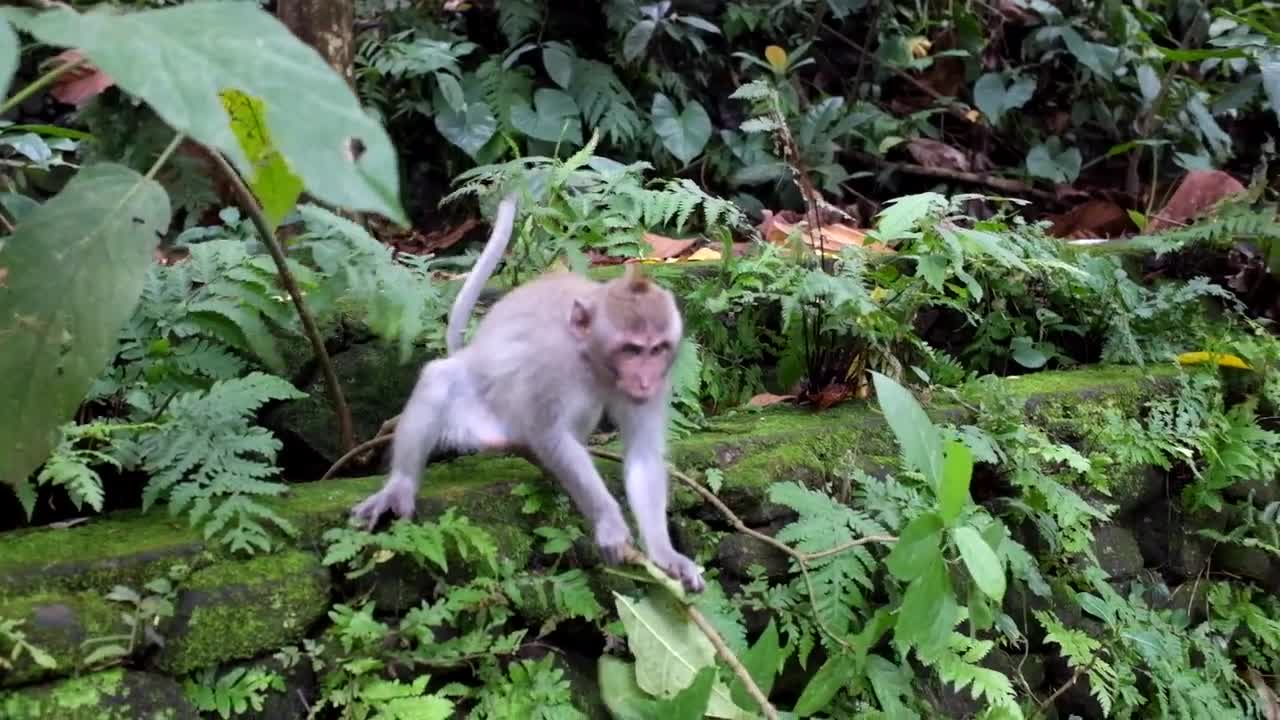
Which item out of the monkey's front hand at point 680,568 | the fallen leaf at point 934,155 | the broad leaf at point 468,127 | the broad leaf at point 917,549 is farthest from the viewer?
the fallen leaf at point 934,155

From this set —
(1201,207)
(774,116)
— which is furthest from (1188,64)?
(774,116)

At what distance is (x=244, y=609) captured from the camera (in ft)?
8.38

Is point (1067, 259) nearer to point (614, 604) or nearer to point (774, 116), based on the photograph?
point (774, 116)

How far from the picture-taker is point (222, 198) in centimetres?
516

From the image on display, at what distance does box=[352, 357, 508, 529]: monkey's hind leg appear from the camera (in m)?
2.89

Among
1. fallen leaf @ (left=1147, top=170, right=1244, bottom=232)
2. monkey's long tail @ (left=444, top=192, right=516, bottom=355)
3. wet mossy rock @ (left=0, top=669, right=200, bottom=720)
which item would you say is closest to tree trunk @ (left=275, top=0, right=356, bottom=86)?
monkey's long tail @ (left=444, top=192, right=516, bottom=355)

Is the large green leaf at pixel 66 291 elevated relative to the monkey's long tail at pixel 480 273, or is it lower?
elevated

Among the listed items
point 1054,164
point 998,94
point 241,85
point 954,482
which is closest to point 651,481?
point 954,482

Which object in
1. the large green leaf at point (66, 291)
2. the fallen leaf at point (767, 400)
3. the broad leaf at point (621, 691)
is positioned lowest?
the fallen leaf at point (767, 400)

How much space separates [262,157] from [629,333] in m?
1.10

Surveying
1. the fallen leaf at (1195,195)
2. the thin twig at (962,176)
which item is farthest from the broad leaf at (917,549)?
the thin twig at (962,176)

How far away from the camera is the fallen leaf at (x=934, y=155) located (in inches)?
346

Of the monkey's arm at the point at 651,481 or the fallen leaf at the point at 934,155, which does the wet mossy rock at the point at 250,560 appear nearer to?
the monkey's arm at the point at 651,481

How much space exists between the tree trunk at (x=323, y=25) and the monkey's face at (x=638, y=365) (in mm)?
2676
